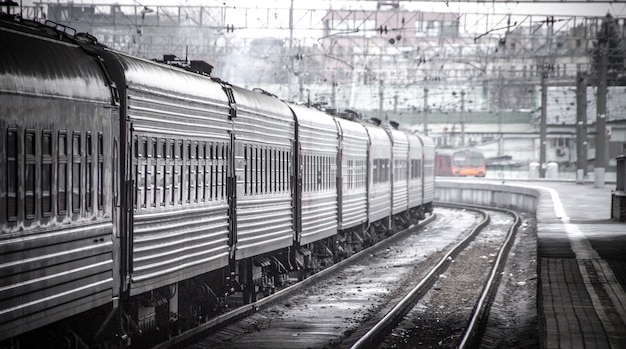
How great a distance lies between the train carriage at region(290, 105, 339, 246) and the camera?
18734 mm

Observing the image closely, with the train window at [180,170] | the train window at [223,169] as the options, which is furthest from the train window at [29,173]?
the train window at [223,169]

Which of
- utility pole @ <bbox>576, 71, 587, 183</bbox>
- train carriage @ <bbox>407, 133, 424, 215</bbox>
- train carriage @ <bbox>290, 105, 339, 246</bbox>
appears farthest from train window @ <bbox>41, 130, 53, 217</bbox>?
utility pole @ <bbox>576, 71, 587, 183</bbox>

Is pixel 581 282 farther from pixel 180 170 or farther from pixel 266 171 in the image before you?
pixel 180 170

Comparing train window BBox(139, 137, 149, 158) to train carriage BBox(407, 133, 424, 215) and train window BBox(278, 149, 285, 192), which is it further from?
train carriage BBox(407, 133, 424, 215)

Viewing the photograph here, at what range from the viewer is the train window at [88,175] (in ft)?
29.4

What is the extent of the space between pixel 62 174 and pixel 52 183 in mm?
198

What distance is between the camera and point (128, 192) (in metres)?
9.98

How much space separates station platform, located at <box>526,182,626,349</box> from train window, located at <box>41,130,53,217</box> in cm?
507

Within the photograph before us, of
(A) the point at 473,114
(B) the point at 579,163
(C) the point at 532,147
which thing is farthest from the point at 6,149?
(C) the point at 532,147

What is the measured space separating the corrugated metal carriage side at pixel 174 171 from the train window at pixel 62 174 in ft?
4.67

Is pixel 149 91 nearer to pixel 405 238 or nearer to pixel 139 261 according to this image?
pixel 139 261

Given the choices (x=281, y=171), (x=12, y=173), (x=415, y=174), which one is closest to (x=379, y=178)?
(x=415, y=174)

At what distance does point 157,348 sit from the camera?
11.4 metres

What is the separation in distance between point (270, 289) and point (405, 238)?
15.8 metres
